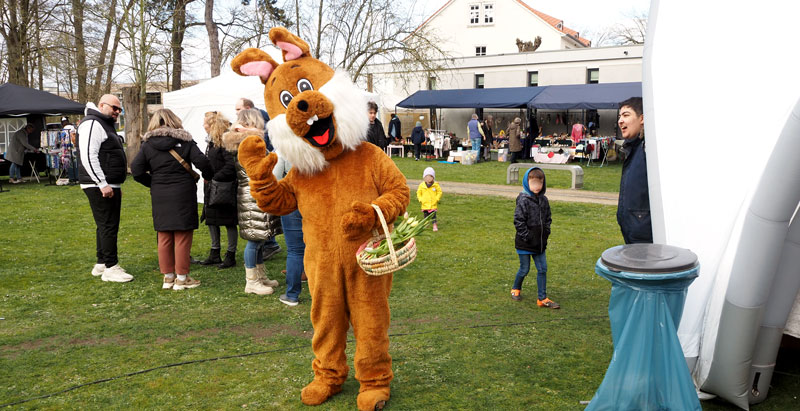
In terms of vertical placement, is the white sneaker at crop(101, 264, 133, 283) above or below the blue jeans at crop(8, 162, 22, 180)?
below

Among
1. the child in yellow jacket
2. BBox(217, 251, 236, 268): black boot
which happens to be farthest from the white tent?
BBox(217, 251, 236, 268): black boot

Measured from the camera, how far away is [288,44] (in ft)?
12.7

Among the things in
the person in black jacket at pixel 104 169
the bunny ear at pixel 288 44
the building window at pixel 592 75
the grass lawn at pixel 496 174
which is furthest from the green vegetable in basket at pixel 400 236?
the building window at pixel 592 75

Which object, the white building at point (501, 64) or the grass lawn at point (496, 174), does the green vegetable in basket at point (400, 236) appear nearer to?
the grass lawn at point (496, 174)

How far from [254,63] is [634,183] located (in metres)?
2.89

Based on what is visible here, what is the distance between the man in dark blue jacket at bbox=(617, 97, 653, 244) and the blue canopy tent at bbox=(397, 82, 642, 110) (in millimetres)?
18728

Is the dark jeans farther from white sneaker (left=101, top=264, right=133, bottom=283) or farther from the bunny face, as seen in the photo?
the bunny face

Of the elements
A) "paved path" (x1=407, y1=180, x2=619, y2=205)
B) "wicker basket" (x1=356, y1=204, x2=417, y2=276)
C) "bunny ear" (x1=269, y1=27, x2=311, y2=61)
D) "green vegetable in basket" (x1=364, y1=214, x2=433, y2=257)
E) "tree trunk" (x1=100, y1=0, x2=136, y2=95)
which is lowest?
"paved path" (x1=407, y1=180, x2=619, y2=205)

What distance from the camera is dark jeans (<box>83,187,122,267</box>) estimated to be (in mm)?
6613

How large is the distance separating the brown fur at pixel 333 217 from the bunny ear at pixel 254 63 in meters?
0.01

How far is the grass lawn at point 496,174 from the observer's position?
51.9 ft

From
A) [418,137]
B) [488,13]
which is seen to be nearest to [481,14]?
[488,13]

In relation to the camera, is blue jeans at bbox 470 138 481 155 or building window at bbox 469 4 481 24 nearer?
blue jeans at bbox 470 138 481 155

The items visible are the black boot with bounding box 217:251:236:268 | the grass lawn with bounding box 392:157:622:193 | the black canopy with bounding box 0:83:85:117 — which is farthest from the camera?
the grass lawn with bounding box 392:157:622:193
